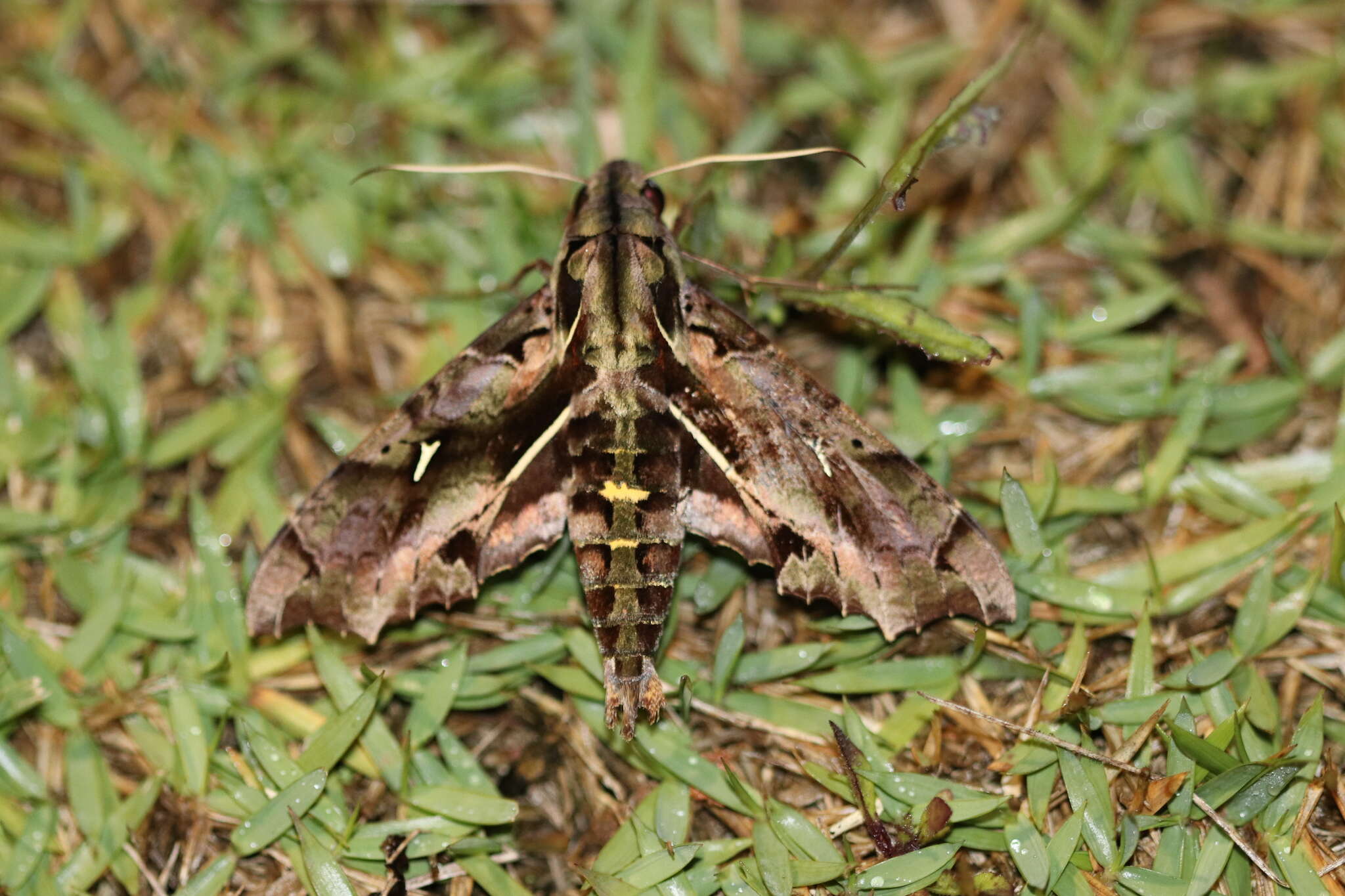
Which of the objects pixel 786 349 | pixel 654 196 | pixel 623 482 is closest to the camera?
pixel 623 482

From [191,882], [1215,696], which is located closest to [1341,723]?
[1215,696]

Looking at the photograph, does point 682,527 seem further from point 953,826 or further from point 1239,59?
point 1239,59

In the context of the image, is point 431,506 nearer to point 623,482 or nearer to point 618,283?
point 623,482

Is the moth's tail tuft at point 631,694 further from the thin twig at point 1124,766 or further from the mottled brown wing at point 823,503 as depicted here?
the thin twig at point 1124,766

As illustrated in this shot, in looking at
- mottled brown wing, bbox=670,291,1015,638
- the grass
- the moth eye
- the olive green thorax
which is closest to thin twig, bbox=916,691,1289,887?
the grass

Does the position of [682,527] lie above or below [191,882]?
above

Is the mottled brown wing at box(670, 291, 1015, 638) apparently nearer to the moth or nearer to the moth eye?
the moth

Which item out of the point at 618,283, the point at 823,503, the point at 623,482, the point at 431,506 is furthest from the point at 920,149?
the point at 431,506

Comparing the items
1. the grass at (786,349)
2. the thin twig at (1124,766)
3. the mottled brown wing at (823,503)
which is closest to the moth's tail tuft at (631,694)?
the grass at (786,349)
